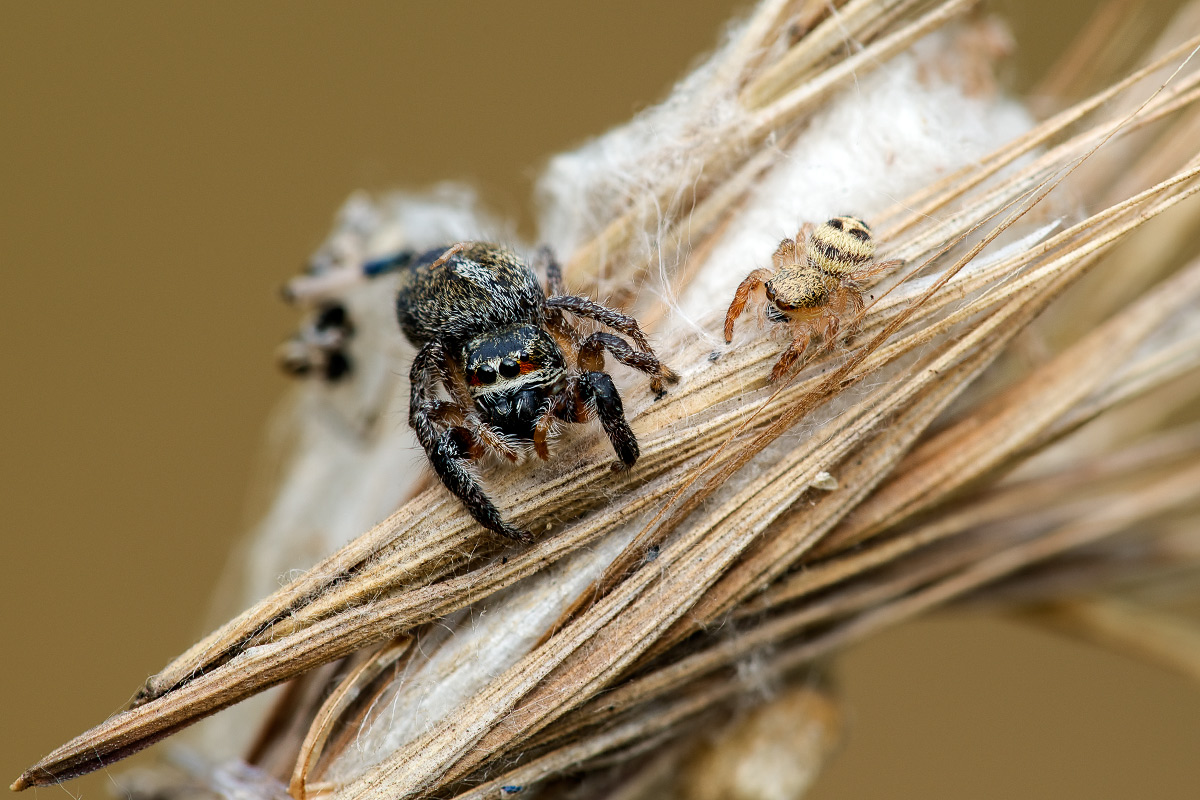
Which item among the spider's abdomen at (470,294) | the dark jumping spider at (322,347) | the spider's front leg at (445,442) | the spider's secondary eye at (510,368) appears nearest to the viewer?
the spider's front leg at (445,442)

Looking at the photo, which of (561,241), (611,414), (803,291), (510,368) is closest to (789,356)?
(803,291)

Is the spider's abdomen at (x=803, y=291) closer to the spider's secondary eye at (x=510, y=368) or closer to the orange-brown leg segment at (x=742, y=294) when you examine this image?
the orange-brown leg segment at (x=742, y=294)

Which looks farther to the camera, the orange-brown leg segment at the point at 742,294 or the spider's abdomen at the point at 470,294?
the spider's abdomen at the point at 470,294

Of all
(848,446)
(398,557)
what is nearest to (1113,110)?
(848,446)

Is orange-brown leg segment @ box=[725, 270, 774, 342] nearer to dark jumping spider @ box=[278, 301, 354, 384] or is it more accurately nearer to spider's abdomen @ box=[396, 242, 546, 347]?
spider's abdomen @ box=[396, 242, 546, 347]

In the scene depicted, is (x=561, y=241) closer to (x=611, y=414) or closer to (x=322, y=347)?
(x=322, y=347)

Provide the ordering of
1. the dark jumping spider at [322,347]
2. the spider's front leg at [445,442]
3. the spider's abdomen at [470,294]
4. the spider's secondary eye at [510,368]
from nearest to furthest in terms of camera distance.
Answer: the spider's front leg at [445,442]
the spider's secondary eye at [510,368]
the spider's abdomen at [470,294]
the dark jumping spider at [322,347]

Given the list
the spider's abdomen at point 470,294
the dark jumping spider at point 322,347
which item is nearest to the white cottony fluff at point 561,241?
the dark jumping spider at point 322,347

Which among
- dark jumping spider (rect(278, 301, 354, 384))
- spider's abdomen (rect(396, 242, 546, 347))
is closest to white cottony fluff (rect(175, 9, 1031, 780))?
dark jumping spider (rect(278, 301, 354, 384))
